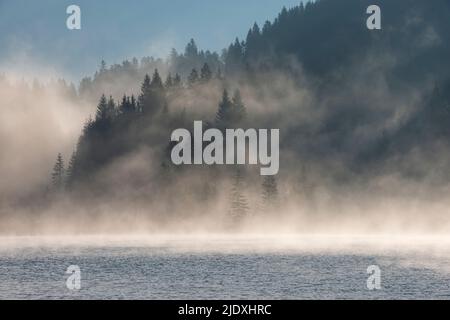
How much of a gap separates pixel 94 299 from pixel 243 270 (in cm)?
3749

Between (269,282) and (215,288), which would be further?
(269,282)
